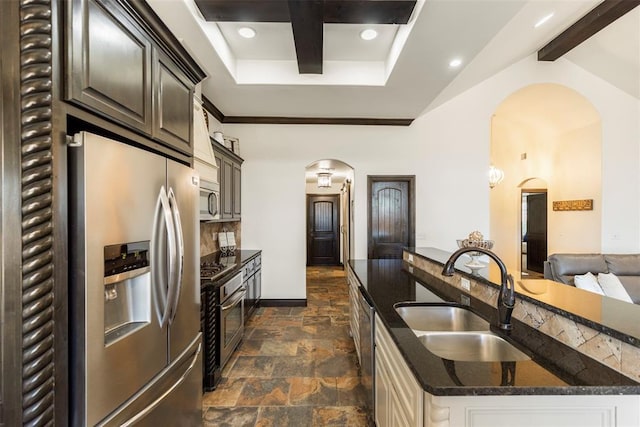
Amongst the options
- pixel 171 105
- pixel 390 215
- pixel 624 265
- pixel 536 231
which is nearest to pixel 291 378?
pixel 171 105

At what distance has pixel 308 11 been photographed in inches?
94.4

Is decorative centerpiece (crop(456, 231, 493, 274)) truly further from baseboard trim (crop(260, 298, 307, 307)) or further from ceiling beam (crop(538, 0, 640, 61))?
ceiling beam (crop(538, 0, 640, 61))

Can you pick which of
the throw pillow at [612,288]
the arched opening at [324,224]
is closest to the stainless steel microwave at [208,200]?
the throw pillow at [612,288]

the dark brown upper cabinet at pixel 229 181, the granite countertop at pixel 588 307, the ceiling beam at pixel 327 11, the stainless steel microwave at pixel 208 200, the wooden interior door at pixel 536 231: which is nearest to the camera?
the granite countertop at pixel 588 307

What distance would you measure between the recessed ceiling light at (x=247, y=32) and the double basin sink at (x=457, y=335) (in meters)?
2.84

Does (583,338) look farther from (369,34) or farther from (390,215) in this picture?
(390,215)

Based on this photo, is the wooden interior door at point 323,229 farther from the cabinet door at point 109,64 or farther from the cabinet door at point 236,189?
the cabinet door at point 109,64

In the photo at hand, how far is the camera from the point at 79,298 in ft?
3.30

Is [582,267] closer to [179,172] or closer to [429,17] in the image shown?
[429,17]

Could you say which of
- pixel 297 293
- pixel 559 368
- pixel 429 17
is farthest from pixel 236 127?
pixel 559 368

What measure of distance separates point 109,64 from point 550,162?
767cm

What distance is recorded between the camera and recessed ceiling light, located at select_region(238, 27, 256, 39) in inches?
118

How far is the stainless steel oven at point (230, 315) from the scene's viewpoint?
273 cm

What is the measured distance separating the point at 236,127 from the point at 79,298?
4310 millimetres
